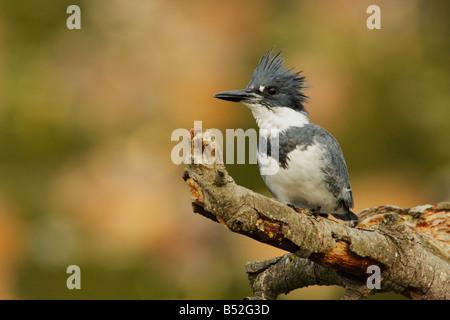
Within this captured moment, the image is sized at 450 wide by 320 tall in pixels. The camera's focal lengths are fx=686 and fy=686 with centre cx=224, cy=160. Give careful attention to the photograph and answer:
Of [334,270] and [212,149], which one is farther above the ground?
[212,149]

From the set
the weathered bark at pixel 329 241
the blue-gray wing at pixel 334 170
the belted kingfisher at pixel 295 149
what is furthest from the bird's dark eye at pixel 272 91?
the weathered bark at pixel 329 241

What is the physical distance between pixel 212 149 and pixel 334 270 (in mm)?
1131

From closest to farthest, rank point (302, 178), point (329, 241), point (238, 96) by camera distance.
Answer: point (329, 241)
point (302, 178)
point (238, 96)

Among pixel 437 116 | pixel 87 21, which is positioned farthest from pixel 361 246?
pixel 87 21

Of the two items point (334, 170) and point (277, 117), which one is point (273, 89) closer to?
point (277, 117)

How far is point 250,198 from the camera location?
97.6 inches

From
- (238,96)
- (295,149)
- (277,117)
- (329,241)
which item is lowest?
(329,241)

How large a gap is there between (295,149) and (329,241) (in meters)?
0.76

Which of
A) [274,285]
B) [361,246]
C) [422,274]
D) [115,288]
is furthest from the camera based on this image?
[115,288]

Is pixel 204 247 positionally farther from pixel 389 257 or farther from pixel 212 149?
pixel 212 149

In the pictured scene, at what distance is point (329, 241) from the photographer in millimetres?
2840

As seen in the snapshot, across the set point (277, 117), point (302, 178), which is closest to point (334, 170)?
point (302, 178)

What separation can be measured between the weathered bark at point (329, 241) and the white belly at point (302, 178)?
0.30 meters

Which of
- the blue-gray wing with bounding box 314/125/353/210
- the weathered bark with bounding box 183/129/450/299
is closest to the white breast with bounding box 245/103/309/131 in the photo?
the blue-gray wing with bounding box 314/125/353/210
